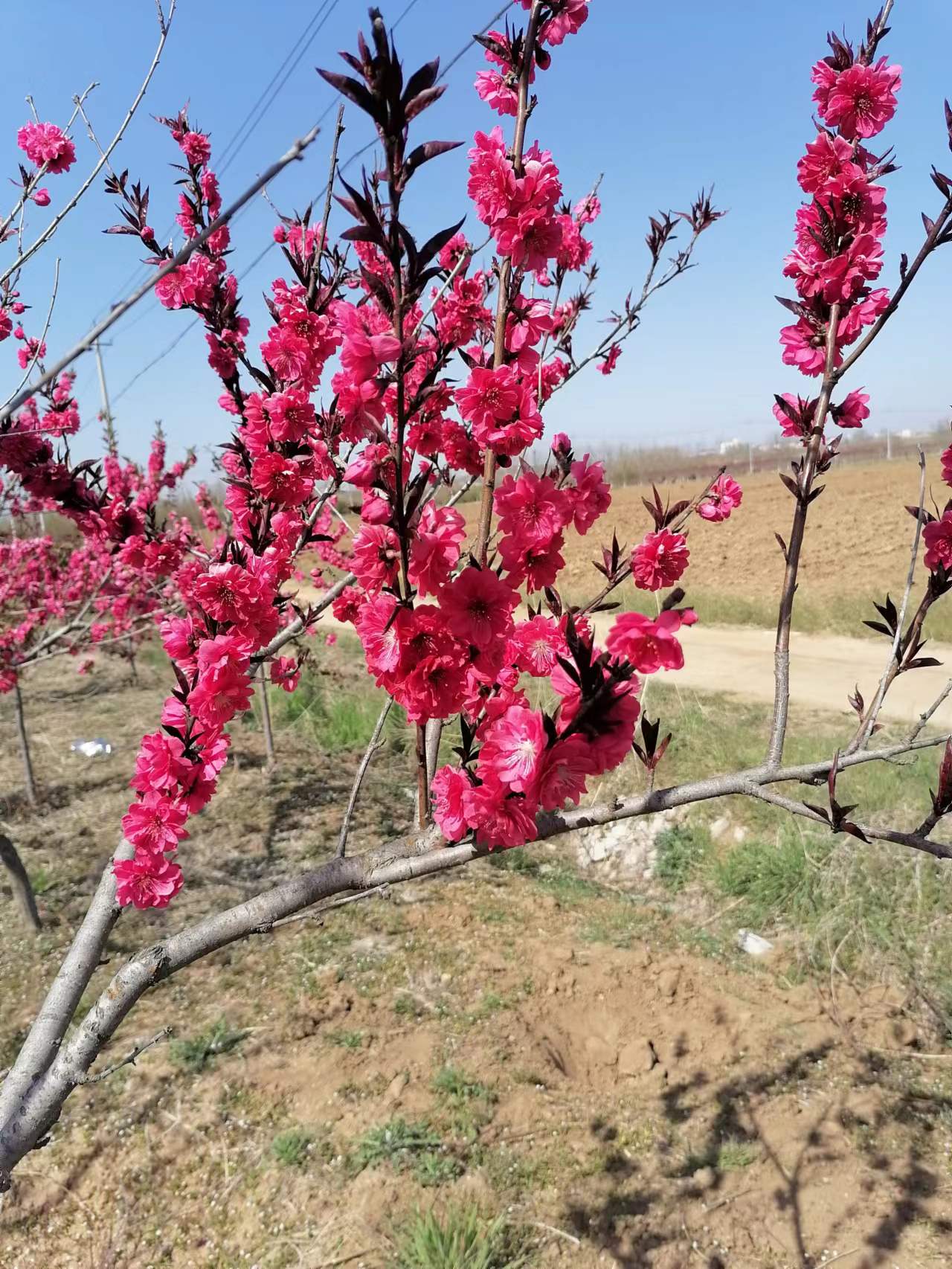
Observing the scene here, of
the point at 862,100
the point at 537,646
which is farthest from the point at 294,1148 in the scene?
the point at 862,100

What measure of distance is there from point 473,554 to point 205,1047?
2.99m

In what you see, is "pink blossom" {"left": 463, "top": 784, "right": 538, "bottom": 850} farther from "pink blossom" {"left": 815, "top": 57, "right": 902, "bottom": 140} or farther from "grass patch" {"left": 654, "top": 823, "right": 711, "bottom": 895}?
"grass patch" {"left": 654, "top": 823, "right": 711, "bottom": 895}

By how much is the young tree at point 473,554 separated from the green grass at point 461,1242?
1.37 m

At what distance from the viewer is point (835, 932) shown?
3.83m

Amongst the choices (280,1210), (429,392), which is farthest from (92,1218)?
(429,392)

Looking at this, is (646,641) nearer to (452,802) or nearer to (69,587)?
(452,802)

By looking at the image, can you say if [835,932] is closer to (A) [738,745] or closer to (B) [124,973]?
(A) [738,745]

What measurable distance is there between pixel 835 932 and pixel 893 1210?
4.81 feet

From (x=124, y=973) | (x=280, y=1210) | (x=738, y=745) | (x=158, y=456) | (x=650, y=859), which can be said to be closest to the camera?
(x=124, y=973)

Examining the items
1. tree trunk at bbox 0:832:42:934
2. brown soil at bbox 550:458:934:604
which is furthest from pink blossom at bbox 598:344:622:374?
brown soil at bbox 550:458:934:604

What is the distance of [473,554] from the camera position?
124cm

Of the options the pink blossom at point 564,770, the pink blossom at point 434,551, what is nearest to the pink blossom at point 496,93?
the pink blossom at point 434,551

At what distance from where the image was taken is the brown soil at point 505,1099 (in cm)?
244

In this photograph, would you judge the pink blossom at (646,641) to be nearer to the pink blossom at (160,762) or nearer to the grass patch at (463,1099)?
the pink blossom at (160,762)
